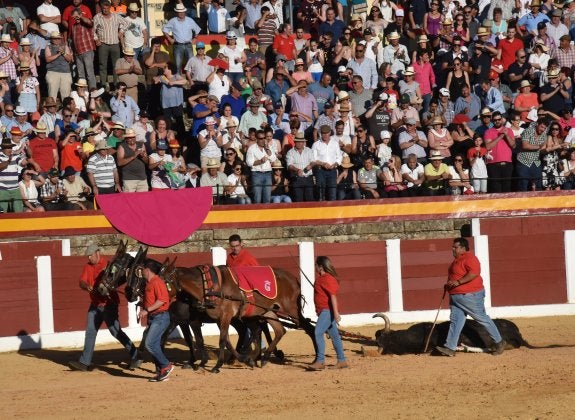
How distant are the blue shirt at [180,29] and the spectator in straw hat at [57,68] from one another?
181 centimetres

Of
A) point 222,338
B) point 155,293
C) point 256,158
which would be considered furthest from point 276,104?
point 155,293

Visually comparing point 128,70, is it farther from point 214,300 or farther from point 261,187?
point 214,300

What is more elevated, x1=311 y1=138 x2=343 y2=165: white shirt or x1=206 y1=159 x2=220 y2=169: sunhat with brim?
x1=311 y1=138 x2=343 y2=165: white shirt

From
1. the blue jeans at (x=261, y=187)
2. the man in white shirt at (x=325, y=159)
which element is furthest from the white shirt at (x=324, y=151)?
the blue jeans at (x=261, y=187)

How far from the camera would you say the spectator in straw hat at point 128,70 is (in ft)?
64.1

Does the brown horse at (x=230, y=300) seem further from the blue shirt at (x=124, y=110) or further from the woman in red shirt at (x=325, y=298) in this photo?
the blue shirt at (x=124, y=110)

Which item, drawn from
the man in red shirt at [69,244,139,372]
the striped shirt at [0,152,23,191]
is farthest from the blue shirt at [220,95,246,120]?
the man in red shirt at [69,244,139,372]

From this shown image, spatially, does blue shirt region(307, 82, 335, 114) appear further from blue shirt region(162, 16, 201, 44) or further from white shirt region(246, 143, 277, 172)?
blue shirt region(162, 16, 201, 44)

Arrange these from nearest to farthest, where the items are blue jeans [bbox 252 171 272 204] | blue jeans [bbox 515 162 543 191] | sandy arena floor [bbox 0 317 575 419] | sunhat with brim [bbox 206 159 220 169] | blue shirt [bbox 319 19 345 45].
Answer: sandy arena floor [bbox 0 317 575 419] → sunhat with brim [bbox 206 159 220 169] → blue jeans [bbox 252 171 272 204] → blue jeans [bbox 515 162 543 191] → blue shirt [bbox 319 19 345 45]

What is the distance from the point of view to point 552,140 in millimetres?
19938

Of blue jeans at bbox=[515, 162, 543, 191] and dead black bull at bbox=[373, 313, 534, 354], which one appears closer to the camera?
dead black bull at bbox=[373, 313, 534, 354]

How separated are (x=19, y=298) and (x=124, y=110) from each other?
387 centimetres

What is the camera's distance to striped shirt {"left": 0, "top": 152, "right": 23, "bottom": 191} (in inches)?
680

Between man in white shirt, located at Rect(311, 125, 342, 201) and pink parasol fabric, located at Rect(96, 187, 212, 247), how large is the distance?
1818 mm
